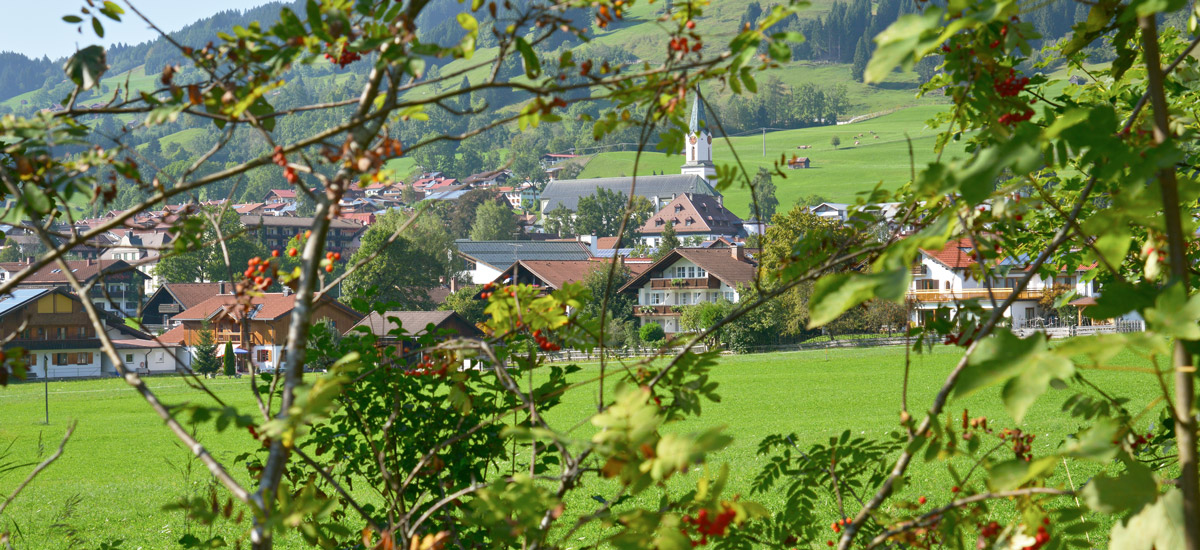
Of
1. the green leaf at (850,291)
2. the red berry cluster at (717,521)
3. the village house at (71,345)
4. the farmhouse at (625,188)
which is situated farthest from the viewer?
the farmhouse at (625,188)

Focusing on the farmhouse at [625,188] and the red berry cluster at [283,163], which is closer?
the red berry cluster at [283,163]

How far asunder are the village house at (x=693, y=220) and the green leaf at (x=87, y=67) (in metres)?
98.5

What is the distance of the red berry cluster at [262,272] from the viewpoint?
1640 millimetres

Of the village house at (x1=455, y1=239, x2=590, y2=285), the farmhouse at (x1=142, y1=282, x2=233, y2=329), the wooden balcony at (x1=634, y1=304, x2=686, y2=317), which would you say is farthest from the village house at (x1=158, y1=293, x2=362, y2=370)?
the village house at (x1=455, y1=239, x2=590, y2=285)

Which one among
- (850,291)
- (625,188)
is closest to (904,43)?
(850,291)

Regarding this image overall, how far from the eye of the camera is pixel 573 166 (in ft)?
457

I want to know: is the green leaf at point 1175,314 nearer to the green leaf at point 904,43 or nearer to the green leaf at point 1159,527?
the green leaf at point 1159,527

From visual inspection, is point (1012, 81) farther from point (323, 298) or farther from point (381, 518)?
point (381, 518)

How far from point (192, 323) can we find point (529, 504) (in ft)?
189

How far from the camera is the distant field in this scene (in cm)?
10381

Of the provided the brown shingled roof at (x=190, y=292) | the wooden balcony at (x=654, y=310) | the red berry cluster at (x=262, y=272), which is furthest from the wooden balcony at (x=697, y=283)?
the red berry cluster at (x=262, y=272)

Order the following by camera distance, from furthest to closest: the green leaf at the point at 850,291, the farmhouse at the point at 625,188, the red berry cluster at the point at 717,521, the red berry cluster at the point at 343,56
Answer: the farmhouse at the point at 625,188
the red berry cluster at the point at 343,56
the red berry cluster at the point at 717,521
the green leaf at the point at 850,291

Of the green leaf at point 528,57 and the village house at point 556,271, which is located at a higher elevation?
the village house at point 556,271

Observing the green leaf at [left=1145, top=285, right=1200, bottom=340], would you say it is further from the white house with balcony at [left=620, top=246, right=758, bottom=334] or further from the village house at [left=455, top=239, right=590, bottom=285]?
the village house at [left=455, top=239, right=590, bottom=285]
